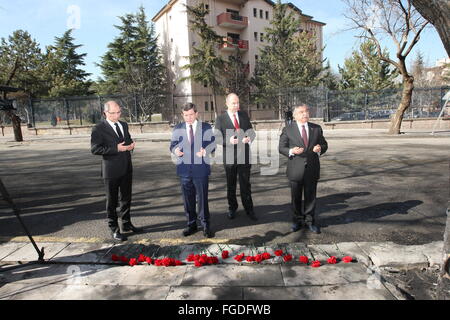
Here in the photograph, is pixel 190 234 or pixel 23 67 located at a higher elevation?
pixel 23 67

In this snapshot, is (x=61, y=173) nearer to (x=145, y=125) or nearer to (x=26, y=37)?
(x=145, y=125)

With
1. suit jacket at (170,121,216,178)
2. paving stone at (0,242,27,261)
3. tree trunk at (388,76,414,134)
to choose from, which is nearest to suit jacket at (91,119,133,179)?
suit jacket at (170,121,216,178)

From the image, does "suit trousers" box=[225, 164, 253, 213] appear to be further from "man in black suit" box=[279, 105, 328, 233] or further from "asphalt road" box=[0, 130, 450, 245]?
"man in black suit" box=[279, 105, 328, 233]

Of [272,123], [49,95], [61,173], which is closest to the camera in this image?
[61,173]

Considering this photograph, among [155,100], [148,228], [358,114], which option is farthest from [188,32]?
[148,228]

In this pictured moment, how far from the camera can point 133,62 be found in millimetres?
35656

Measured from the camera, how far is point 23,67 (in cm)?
2886

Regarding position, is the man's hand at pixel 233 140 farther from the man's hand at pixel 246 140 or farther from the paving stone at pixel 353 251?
the paving stone at pixel 353 251

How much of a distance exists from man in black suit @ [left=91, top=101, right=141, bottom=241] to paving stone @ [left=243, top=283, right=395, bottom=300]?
2322 mm

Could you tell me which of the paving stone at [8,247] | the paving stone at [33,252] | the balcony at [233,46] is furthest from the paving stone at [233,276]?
the balcony at [233,46]

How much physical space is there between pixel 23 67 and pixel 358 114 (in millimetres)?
31512

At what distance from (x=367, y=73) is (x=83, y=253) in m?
39.1

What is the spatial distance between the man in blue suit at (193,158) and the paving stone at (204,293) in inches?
57.0

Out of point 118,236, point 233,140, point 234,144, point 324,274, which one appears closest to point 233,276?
point 324,274
